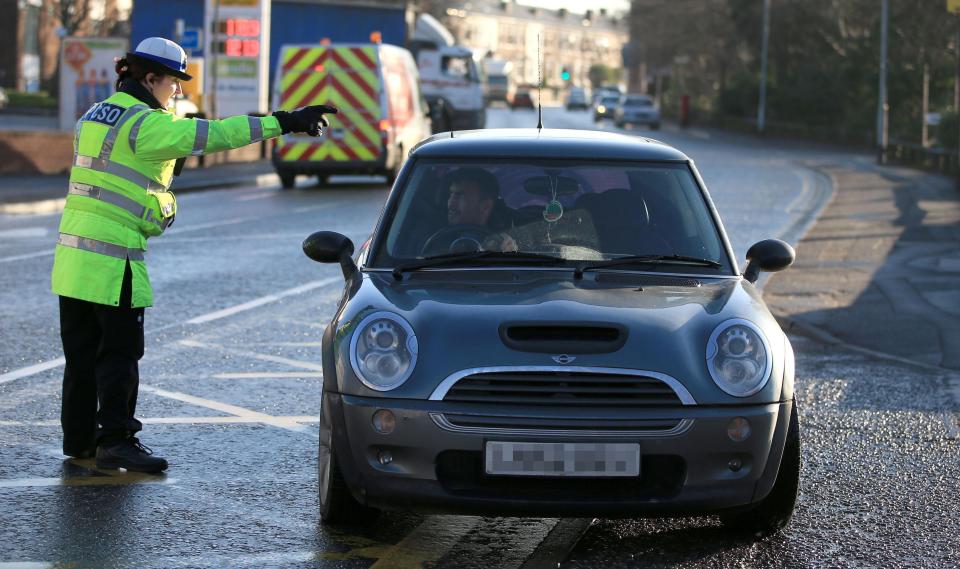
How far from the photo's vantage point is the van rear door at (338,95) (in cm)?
2708

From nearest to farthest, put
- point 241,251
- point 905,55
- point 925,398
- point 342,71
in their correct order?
1. point 925,398
2. point 241,251
3. point 342,71
4. point 905,55

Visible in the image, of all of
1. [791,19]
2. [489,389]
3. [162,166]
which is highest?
[791,19]

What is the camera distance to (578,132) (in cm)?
723

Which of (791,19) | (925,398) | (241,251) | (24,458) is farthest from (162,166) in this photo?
(791,19)

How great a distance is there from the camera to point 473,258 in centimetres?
619

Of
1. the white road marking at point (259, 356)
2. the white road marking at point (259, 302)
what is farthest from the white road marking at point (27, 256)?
the white road marking at point (259, 356)

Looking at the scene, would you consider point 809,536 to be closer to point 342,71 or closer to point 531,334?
point 531,334

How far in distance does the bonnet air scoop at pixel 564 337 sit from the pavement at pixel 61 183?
14953 millimetres

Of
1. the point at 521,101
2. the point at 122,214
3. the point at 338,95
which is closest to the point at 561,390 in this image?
the point at 122,214

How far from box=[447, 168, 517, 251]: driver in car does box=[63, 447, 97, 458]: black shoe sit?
5.85 ft

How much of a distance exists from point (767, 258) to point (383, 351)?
1837 mm

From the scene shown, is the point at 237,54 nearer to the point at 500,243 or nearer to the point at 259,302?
the point at 259,302

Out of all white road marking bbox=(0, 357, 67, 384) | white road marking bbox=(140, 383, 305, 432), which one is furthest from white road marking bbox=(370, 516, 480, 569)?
white road marking bbox=(0, 357, 67, 384)

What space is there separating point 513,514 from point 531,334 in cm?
58
